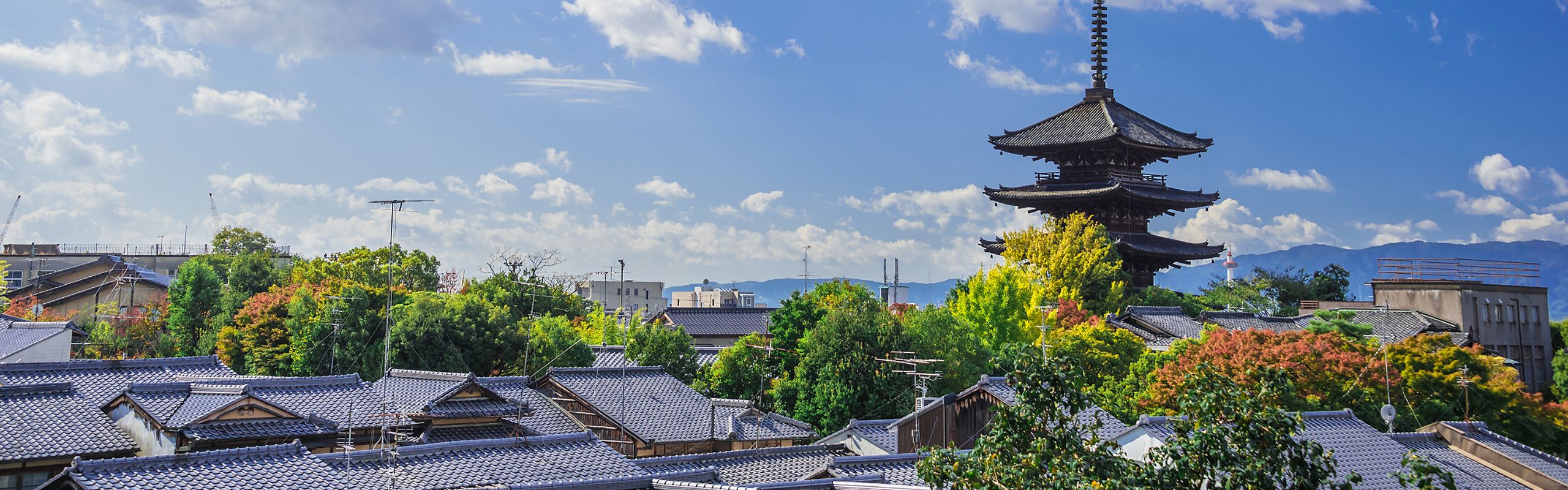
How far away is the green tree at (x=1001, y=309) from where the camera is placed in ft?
129

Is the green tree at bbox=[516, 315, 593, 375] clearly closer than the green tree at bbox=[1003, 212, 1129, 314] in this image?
Yes

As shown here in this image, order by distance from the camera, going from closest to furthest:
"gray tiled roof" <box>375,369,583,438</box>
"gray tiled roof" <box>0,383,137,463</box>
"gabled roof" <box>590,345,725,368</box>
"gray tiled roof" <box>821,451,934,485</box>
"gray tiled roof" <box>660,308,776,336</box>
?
"gray tiled roof" <box>0,383,137,463</box>, "gray tiled roof" <box>821,451,934,485</box>, "gray tiled roof" <box>375,369,583,438</box>, "gabled roof" <box>590,345,725,368</box>, "gray tiled roof" <box>660,308,776,336</box>

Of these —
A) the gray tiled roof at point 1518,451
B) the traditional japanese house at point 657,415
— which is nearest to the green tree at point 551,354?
the traditional japanese house at point 657,415

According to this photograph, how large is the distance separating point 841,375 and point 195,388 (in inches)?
631

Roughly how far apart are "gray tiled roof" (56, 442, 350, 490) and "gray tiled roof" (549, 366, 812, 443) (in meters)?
12.3

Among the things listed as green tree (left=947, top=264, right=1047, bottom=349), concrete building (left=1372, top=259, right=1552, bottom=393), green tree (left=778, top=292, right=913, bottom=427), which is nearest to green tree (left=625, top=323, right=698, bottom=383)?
green tree (left=778, top=292, right=913, bottom=427)

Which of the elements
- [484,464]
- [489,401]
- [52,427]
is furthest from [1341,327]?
[52,427]

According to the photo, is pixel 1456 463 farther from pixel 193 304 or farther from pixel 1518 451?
pixel 193 304

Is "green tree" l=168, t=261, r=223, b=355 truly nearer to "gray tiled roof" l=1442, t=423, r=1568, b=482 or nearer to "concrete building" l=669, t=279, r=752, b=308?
"gray tiled roof" l=1442, t=423, r=1568, b=482

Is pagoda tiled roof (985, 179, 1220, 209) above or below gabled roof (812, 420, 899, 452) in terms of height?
above

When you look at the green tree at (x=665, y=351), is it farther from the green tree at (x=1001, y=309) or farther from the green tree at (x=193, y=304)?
the green tree at (x=193, y=304)

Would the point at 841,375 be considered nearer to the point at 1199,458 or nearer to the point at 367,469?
the point at 367,469

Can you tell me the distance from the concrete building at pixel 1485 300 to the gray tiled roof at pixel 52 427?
40.1m

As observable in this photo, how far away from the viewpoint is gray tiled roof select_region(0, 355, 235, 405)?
22031mm
